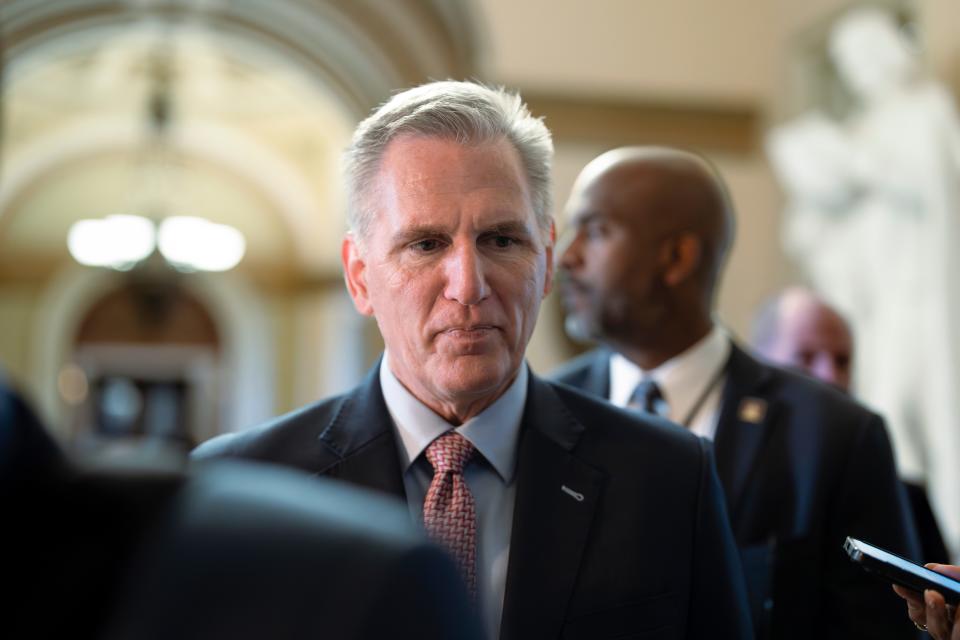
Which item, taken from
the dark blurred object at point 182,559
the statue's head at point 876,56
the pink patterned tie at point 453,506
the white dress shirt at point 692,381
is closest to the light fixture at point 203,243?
the statue's head at point 876,56

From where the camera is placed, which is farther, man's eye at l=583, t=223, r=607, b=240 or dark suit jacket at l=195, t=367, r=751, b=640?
man's eye at l=583, t=223, r=607, b=240

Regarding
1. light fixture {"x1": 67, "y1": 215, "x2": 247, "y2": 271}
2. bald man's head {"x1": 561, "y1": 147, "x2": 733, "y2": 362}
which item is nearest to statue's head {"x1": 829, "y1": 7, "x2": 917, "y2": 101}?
bald man's head {"x1": 561, "y1": 147, "x2": 733, "y2": 362}

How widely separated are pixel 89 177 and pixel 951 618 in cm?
1622

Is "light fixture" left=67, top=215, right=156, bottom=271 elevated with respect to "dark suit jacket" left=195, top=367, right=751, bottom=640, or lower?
elevated

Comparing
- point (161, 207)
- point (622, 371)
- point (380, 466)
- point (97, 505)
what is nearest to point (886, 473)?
point (622, 371)

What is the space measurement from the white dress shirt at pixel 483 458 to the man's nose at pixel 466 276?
0.20 m

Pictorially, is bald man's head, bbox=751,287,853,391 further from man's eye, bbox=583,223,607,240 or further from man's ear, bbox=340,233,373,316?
man's ear, bbox=340,233,373,316

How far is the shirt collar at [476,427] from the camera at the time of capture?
1.90m

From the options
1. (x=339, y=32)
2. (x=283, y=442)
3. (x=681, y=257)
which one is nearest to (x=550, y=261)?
(x=283, y=442)

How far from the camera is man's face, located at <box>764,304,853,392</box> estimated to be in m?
3.91

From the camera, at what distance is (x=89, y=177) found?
16.6 m

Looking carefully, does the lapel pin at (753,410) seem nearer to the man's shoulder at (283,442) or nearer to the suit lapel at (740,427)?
the suit lapel at (740,427)

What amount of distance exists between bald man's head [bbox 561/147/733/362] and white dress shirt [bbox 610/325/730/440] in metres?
0.07

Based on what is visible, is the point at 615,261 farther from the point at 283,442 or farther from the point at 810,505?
the point at 283,442
